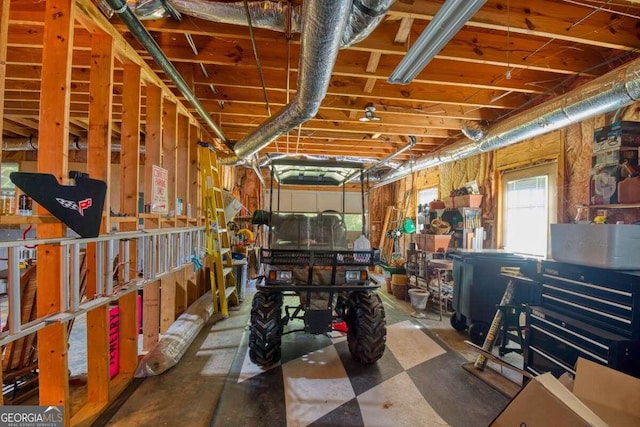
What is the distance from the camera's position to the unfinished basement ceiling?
2482 millimetres

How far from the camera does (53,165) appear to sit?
5.86 feet

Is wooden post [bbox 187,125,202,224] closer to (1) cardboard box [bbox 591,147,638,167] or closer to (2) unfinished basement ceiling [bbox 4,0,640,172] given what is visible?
(2) unfinished basement ceiling [bbox 4,0,640,172]

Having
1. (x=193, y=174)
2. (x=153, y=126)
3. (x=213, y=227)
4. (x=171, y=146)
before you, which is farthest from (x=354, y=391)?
(x=193, y=174)

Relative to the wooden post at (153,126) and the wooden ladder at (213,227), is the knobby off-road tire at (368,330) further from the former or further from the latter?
the wooden post at (153,126)

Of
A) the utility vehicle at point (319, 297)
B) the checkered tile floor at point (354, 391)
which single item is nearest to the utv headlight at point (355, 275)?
the utility vehicle at point (319, 297)

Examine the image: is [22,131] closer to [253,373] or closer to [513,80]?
[253,373]

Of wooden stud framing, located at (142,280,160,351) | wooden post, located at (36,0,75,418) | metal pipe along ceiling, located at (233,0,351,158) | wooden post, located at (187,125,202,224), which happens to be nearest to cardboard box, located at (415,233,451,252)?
metal pipe along ceiling, located at (233,0,351,158)

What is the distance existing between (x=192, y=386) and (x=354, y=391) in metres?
1.35

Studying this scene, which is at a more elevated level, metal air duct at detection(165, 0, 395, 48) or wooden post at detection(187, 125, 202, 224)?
metal air duct at detection(165, 0, 395, 48)

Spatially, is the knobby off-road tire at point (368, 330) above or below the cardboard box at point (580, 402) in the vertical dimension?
below

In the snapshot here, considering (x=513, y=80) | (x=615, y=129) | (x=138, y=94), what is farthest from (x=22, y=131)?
(x=615, y=129)

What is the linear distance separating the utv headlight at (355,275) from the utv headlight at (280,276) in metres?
0.54

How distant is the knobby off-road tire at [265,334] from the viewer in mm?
2740

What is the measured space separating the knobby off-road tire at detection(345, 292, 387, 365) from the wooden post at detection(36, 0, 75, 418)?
2185 mm
